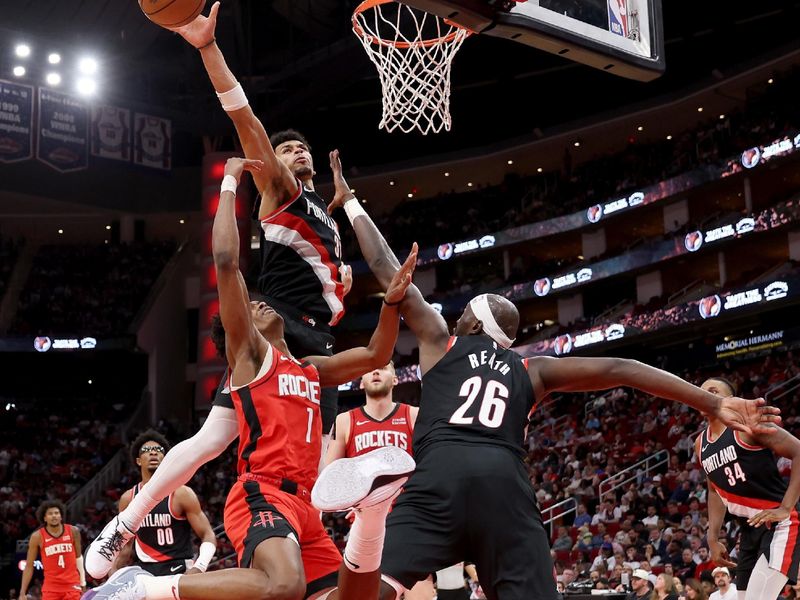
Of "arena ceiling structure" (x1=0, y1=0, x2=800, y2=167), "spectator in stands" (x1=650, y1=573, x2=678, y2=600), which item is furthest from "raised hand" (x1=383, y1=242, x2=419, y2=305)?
"arena ceiling structure" (x1=0, y1=0, x2=800, y2=167)

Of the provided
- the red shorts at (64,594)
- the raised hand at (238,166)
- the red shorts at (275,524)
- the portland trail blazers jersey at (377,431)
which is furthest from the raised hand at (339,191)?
the red shorts at (64,594)

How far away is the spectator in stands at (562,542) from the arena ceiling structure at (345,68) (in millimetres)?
14291

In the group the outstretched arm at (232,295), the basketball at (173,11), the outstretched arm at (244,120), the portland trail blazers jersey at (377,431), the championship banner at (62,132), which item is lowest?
the portland trail blazers jersey at (377,431)

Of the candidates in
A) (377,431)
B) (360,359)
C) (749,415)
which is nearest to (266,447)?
(360,359)

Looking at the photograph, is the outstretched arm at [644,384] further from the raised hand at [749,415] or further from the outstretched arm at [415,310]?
the outstretched arm at [415,310]

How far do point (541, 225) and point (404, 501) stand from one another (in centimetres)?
2954

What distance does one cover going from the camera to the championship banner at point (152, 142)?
30703 millimetres

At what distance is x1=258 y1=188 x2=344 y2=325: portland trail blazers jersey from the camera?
626 centimetres

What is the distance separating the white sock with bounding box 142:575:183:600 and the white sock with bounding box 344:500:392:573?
37.2 inches

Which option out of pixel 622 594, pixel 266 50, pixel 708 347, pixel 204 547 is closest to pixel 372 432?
pixel 204 547

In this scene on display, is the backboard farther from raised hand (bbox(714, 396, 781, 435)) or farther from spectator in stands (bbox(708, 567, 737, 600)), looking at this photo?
spectator in stands (bbox(708, 567, 737, 600))

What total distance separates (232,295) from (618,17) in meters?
4.43

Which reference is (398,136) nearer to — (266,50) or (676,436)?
(266,50)

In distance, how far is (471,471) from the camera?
15.6 ft
